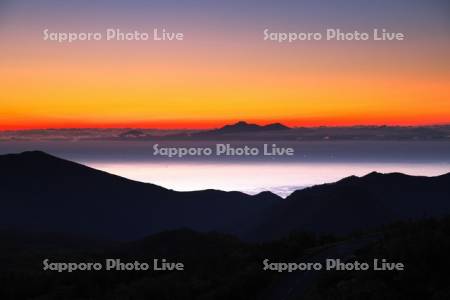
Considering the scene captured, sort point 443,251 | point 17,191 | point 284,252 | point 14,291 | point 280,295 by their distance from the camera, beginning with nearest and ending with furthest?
1. point 443,251
2. point 280,295
3. point 284,252
4. point 14,291
5. point 17,191

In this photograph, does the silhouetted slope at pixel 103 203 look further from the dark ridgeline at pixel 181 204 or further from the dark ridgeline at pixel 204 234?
the dark ridgeline at pixel 204 234

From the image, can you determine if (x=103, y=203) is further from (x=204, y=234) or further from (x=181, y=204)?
(x=204, y=234)

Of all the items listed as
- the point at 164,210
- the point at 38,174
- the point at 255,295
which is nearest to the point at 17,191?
the point at 38,174

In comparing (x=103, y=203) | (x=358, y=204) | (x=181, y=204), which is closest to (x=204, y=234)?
(x=358, y=204)

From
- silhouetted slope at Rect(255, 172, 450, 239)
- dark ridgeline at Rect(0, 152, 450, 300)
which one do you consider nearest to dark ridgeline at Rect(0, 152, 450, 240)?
silhouetted slope at Rect(255, 172, 450, 239)

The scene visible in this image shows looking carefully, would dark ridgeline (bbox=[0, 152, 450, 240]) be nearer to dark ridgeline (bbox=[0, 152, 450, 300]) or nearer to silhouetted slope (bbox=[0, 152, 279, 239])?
silhouetted slope (bbox=[0, 152, 279, 239])

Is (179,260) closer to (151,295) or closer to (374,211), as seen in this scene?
(151,295)

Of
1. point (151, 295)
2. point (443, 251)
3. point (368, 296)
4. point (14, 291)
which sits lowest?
point (14, 291)

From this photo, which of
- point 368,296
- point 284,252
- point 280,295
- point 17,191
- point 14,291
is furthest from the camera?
point 17,191
